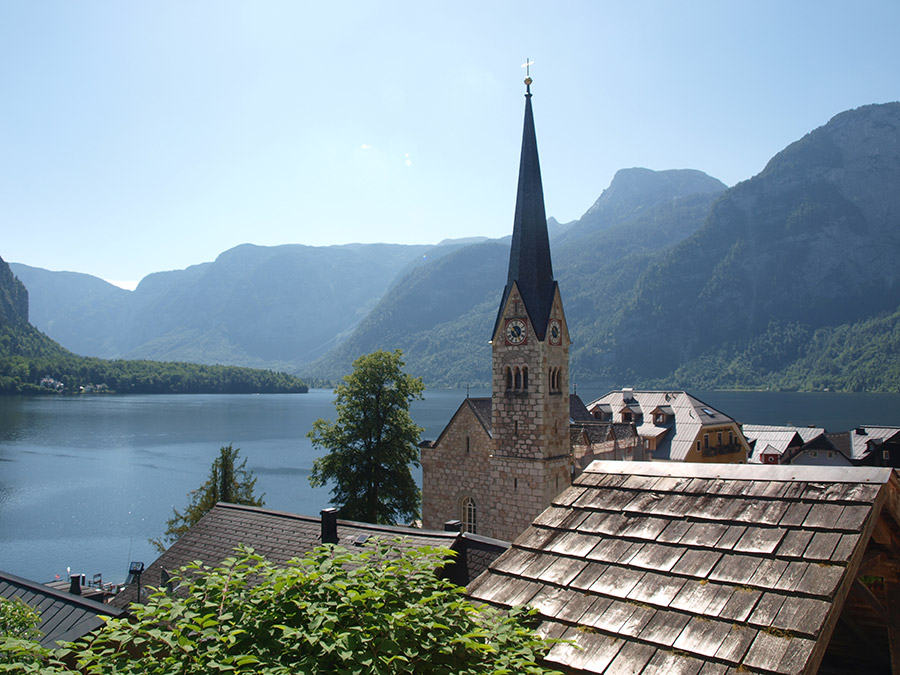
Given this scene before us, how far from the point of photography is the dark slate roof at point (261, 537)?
1603 centimetres

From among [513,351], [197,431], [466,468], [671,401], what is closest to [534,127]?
[513,351]

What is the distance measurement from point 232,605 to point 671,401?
1892 inches

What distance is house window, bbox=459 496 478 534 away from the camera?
27094mm

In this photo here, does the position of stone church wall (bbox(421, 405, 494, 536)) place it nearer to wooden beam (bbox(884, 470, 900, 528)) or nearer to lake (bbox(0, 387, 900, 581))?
lake (bbox(0, 387, 900, 581))

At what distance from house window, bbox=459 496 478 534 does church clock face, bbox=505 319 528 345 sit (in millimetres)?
7034

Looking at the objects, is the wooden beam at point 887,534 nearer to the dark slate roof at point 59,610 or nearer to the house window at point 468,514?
the dark slate roof at point 59,610

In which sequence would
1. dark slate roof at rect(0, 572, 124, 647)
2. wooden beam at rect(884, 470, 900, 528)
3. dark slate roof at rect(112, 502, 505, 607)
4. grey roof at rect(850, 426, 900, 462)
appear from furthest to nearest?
1. grey roof at rect(850, 426, 900, 462)
2. dark slate roof at rect(112, 502, 505, 607)
3. dark slate roof at rect(0, 572, 124, 647)
4. wooden beam at rect(884, 470, 900, 528)

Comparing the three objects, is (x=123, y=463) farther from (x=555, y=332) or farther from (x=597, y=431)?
(x=555, y=332)

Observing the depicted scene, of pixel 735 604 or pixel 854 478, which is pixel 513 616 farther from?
pixel 854 478

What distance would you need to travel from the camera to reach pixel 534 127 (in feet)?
84.0

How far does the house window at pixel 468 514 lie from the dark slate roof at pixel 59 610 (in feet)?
53.0

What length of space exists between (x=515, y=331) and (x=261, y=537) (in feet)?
38.6

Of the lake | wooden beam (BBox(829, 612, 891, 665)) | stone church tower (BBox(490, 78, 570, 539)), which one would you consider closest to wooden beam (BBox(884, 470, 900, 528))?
wooden beam (BBox(829, 612, 891, 665))

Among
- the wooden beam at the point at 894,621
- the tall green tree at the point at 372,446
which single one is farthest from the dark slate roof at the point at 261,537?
the wooden beam at the point at 894,621
